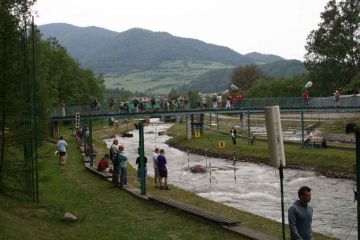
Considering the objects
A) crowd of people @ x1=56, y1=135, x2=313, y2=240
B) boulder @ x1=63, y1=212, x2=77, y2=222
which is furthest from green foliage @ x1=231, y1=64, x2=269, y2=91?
boulder @ x1=63, y1=212, x2=77, y2=222

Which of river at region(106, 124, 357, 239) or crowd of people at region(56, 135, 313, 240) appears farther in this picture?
river at region(106, 124, 357, 239)

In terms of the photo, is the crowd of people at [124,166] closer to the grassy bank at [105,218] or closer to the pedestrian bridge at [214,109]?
the grassy bank at [105,218]

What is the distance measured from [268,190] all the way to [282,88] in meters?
96.0

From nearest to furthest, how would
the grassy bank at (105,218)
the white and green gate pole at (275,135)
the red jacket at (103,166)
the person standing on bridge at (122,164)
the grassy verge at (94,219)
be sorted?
the white and green gate pole at (275,135) < the grassy verge at (94,219) < the grassy bank at (105,218) < the person standing on bridge at (122,164) < the red jacket at (103,166)

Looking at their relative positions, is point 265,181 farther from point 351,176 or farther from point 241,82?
point 241,82

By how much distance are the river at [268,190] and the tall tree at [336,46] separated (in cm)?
4556

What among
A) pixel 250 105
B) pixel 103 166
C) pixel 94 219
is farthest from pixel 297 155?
pixel 94 219

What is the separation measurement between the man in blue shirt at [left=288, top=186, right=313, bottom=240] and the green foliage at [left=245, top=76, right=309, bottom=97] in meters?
102

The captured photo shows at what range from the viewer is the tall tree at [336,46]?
285 ft

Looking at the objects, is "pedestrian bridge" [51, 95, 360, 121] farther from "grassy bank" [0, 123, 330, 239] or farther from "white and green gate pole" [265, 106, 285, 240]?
"white and green gate pole" [265, 106, 285, 240]

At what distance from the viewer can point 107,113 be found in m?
63.2

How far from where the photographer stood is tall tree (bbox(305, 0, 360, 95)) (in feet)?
285

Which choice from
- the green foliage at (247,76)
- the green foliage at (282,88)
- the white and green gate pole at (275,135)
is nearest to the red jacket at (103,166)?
the white and green gate pole at (275,135)

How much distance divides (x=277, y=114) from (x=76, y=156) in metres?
30.9
